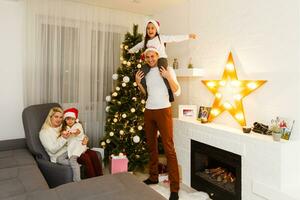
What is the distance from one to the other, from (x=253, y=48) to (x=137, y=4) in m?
1.97

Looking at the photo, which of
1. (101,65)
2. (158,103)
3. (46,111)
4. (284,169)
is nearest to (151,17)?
(101,65)

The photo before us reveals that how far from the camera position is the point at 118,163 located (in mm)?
3168

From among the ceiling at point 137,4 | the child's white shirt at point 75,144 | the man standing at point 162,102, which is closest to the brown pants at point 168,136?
the man standing at point 162,102

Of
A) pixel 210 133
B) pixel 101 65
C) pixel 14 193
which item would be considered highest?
pixel 101 65

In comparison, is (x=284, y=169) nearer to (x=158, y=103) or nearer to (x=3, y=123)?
(x=158, y=103)

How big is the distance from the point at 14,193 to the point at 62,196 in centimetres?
43

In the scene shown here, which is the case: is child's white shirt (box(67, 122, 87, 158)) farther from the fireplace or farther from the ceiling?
the ceiling

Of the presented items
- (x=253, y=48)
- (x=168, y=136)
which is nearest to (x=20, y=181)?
(x=168, y=136)

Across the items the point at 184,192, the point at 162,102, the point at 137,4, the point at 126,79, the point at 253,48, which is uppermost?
the point at 137,4

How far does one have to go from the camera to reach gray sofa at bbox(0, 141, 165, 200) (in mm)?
1720

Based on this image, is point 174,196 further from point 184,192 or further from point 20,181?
point 20,181

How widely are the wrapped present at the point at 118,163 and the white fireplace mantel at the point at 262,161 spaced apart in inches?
47.1

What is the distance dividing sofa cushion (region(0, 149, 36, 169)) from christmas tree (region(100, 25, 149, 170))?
1.02 m

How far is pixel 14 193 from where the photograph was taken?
5.94 ft
